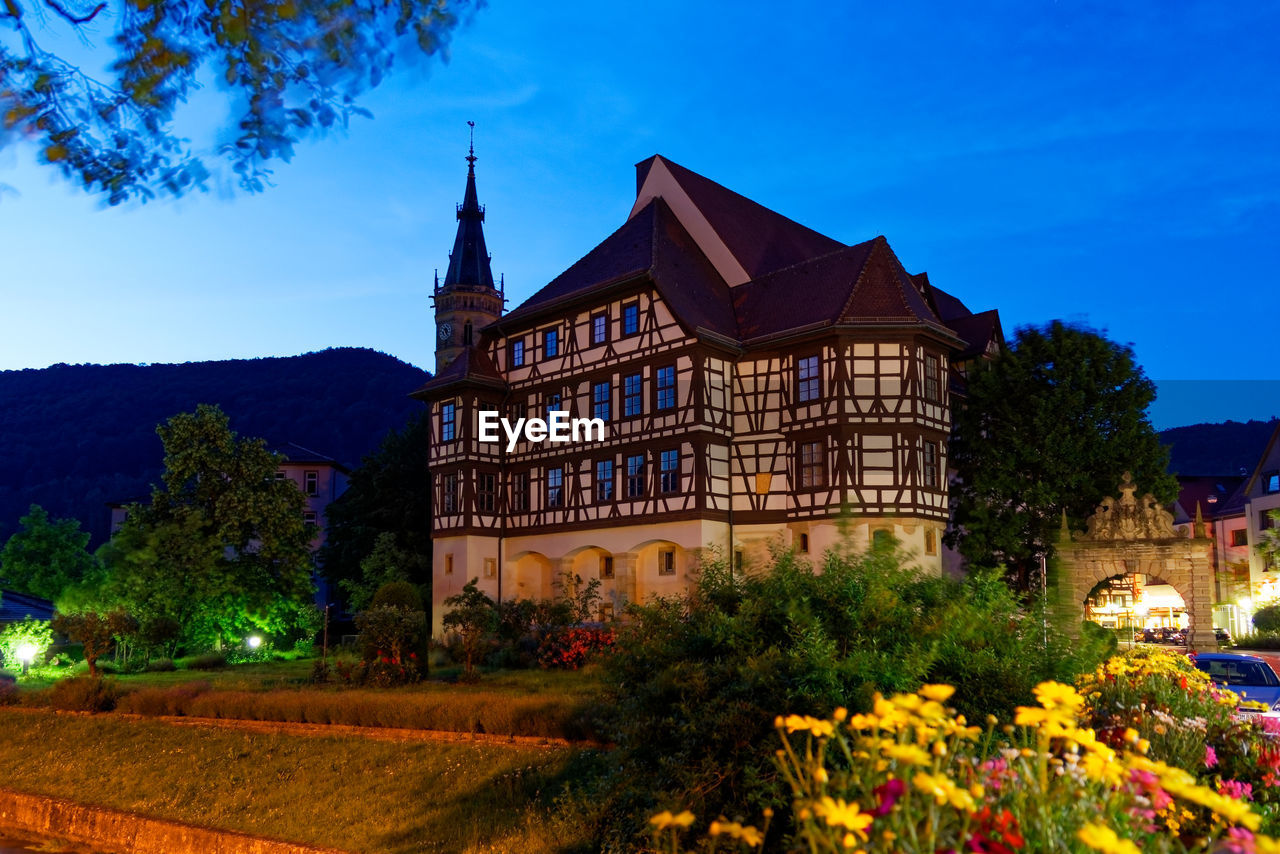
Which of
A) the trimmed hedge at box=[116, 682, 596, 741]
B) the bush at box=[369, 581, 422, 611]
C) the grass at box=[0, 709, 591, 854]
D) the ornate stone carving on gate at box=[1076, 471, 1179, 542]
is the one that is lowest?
the grass at box=[0, 709, 591, 854]

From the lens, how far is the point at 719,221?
44031mm

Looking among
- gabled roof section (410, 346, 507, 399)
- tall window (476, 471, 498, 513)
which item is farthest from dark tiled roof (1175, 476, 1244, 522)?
gabled roof section (410, 346, 507, 399)

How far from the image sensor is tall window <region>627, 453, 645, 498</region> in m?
39.2

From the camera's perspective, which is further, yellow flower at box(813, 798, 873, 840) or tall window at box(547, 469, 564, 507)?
tall window at box(547, 469, 564, 507)

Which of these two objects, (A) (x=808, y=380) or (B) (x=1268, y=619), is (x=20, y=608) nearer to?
(A) (x=808, y=380)

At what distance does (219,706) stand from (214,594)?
19.9 metres

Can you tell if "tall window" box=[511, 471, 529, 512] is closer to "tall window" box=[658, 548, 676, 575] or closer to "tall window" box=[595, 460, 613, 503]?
"tall window" box=[595, 460, 613, 503]

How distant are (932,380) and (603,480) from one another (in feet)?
37.8

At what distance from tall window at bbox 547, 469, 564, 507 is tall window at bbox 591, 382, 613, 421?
2772 mm

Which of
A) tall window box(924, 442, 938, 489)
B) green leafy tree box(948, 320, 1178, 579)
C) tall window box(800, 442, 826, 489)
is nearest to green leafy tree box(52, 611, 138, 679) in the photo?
tall window box(800, 442, 826, 489)

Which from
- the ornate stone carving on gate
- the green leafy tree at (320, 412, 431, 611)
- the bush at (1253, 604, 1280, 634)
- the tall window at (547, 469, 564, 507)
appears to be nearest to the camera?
the ornate stone carving on gate

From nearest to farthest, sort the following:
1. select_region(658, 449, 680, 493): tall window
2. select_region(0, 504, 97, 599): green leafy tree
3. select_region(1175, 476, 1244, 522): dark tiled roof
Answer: select_region(658, 449, 680, 493): tall window → select_region(1175, 476, 1244, 522): dark tiled roof → select_region(0, 504, 97, 599): green leafy tree

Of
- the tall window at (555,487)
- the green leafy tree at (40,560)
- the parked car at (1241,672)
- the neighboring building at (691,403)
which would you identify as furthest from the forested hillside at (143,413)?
the parked car at (1241,672)

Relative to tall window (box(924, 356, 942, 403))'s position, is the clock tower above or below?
above
